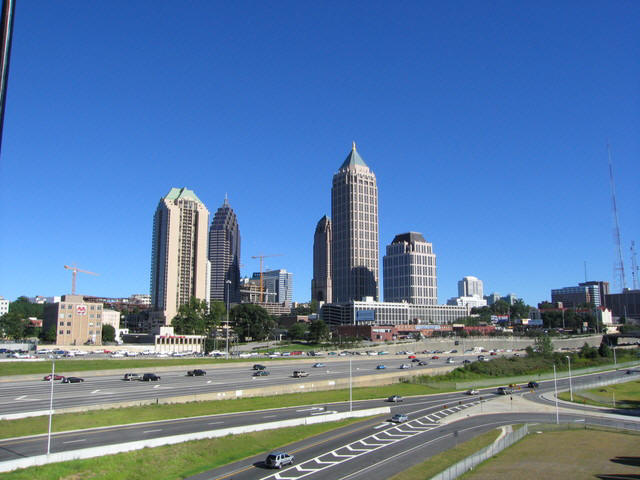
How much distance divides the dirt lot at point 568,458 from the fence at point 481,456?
580 mm

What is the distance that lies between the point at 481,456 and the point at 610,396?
68.2m

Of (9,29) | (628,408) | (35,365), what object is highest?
(9,29)

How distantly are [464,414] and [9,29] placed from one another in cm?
7516

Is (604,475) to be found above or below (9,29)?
below

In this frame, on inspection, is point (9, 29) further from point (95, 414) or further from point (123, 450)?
point (95, 414)

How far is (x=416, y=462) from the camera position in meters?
49.4

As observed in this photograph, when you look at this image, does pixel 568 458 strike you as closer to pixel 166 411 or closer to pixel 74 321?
pixel 166 411

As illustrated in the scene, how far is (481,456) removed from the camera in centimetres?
5222

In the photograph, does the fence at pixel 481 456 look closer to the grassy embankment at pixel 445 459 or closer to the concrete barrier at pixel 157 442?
the grassy embankment at pixel 445 459

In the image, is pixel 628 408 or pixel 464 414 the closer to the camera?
pixel 464 414

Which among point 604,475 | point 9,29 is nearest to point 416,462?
point 604,475

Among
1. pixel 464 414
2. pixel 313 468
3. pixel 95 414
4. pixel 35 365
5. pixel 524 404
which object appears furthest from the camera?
pixel 35 365

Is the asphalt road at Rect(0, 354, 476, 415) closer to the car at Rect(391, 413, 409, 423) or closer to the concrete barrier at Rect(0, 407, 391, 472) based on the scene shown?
the concrete barrier at Rect(0, 407, 391, 472)

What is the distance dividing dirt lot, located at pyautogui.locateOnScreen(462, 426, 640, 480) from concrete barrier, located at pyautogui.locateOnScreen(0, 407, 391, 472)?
836 inches
